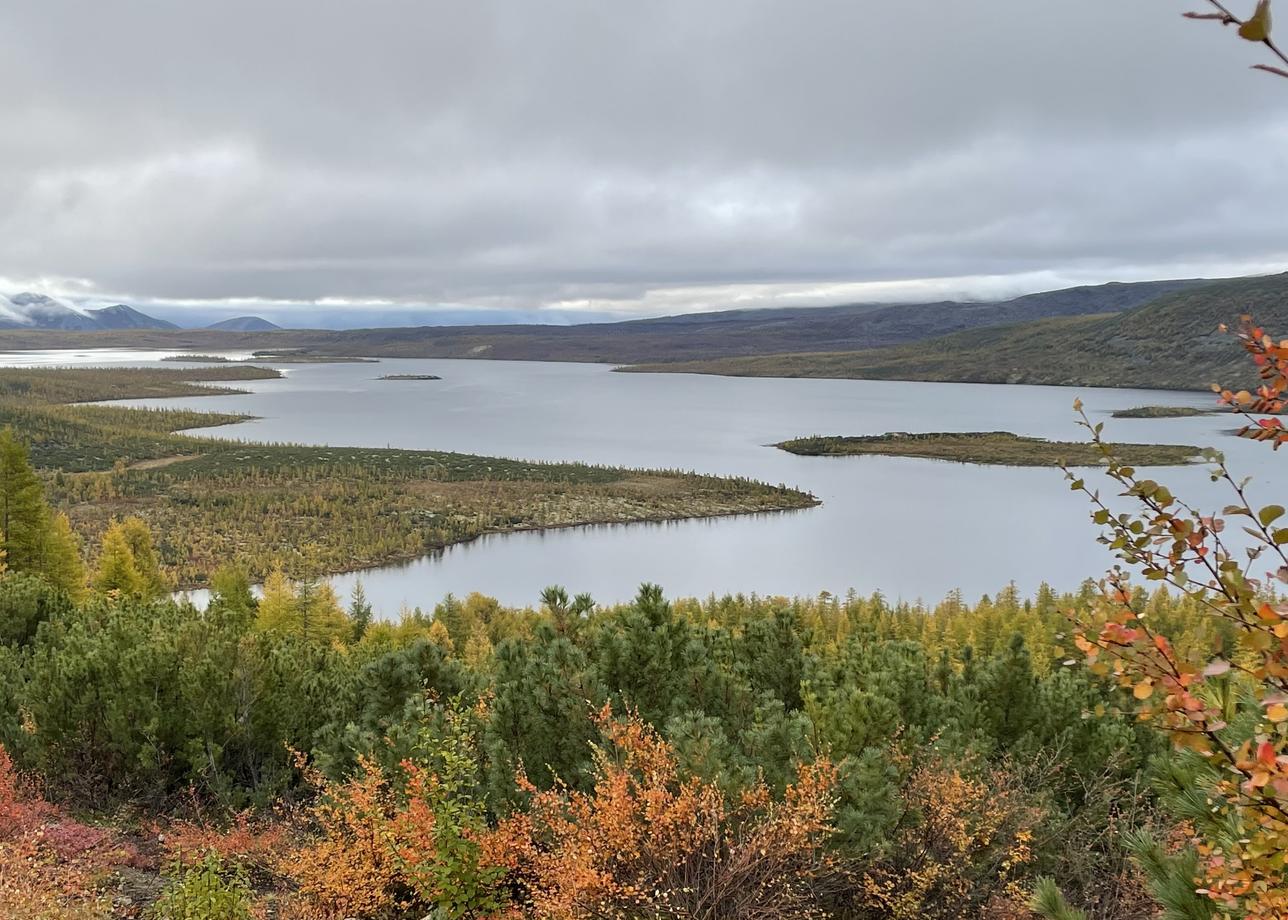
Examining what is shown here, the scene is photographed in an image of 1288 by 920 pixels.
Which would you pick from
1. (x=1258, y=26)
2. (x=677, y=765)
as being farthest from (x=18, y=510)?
(x=1258, y=26)

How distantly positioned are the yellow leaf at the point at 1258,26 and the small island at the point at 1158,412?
181 metres

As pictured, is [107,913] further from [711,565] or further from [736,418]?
[736,418]

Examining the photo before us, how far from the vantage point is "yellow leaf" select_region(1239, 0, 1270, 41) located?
1.96m

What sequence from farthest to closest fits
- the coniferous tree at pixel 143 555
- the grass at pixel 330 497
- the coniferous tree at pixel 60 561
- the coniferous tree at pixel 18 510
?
1. the grass at pixel 330 497
2. the coniferous tree at pixel 143 555
3. the coniferous tree at pixel 60 561
4. the coniferous tree at pixel 18 510

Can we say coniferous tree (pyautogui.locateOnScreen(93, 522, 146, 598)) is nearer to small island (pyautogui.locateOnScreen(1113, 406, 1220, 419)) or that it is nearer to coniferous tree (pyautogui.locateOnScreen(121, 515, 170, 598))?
coniferous tree (pyautogui.locateOnScreen(121, 515, 170, 598))

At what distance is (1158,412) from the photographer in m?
164

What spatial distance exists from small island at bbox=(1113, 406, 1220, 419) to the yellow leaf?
181409 mm

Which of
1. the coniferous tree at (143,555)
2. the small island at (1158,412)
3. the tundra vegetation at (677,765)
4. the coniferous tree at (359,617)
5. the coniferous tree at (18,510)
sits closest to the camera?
the tundra vegetation at (677,765)

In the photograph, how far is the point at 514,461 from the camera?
357 ft

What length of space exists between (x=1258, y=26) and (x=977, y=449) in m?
127

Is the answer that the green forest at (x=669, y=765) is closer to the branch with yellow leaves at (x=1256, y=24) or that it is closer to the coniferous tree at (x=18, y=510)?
the branch with yellow leaves at (x=1256, y=24)

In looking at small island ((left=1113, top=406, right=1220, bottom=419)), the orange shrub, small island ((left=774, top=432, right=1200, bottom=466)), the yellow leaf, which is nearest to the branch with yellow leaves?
the yellow leaf

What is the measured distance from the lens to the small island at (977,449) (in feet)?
363

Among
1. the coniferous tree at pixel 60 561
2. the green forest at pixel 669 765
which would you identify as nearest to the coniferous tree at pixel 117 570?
the coniferous tree at pixel 60 561
